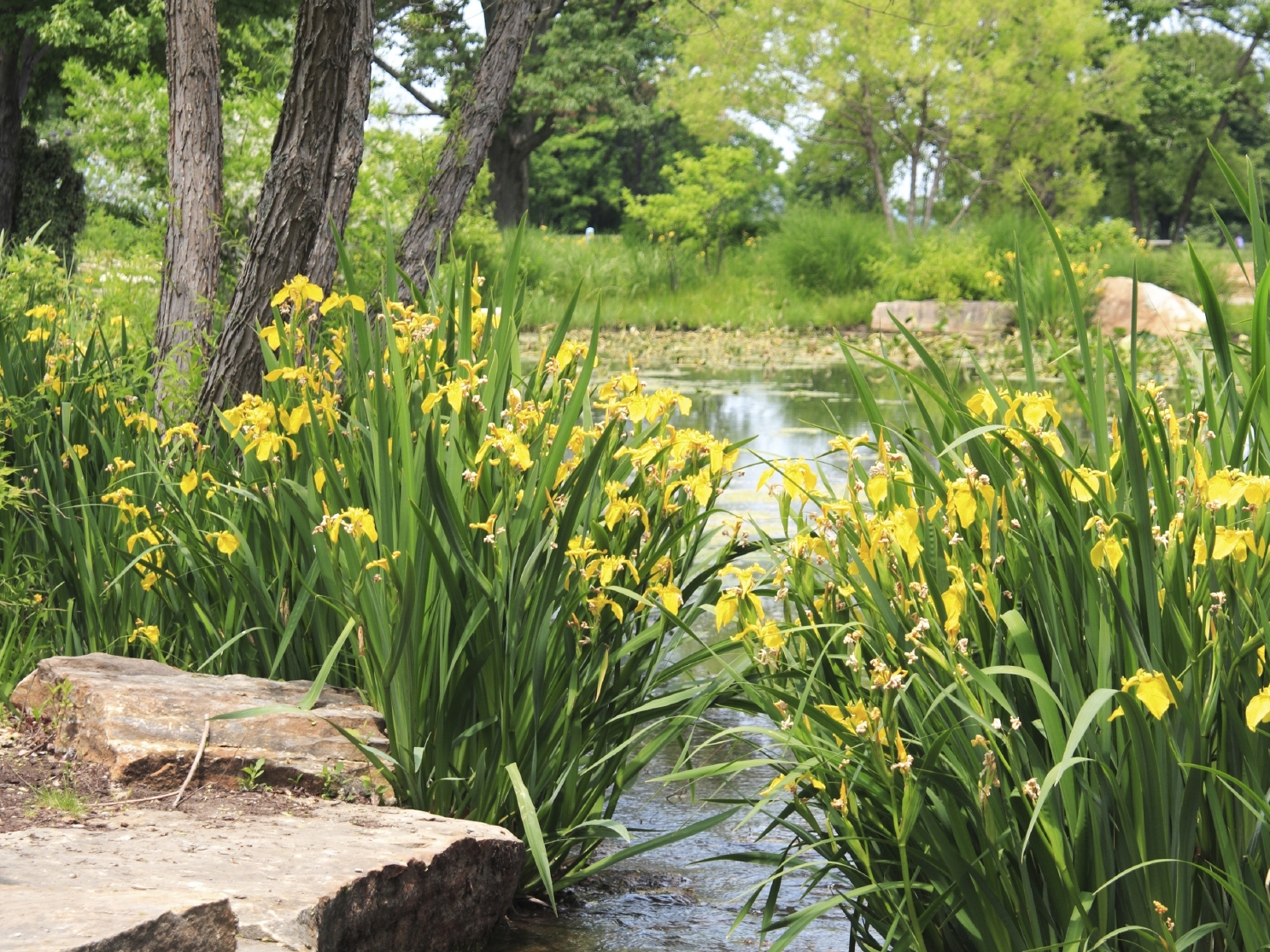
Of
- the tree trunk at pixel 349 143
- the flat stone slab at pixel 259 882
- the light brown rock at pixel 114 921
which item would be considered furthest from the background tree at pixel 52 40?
the light brown rock at pixel 114 921

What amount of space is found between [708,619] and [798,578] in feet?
10.3

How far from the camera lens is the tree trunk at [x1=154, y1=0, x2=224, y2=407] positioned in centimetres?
447

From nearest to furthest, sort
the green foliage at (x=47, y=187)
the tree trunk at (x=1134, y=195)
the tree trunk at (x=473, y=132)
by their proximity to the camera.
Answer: the tree trunk at (x=473, y=132)
the green foliage at (x=47, y=187)
the tree trunk at (x=1134, y=195)

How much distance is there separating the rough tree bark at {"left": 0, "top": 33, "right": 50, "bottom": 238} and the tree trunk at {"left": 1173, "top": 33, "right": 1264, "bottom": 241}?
1487 inches

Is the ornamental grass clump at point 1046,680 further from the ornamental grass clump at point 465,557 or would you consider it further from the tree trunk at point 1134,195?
the tree trunk at point 1134,195

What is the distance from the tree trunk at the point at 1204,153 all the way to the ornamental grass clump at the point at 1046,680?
46.0m

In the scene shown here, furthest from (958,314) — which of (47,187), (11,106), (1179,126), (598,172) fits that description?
(598,172)

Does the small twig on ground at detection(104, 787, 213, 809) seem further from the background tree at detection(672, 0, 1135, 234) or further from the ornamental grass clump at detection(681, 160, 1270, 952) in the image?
the background tree at detection(672, 0, 1135, 234)

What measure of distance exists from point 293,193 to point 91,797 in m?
1.95

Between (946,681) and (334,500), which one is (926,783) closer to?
(946,681)

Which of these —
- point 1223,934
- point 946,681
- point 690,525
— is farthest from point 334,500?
point 1223,934

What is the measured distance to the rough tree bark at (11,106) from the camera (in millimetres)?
15609

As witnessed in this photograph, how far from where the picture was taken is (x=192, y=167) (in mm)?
4625

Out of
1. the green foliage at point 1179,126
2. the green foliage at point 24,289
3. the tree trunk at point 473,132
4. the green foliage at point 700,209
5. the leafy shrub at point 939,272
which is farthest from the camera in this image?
the green foliage at point 1179,126
